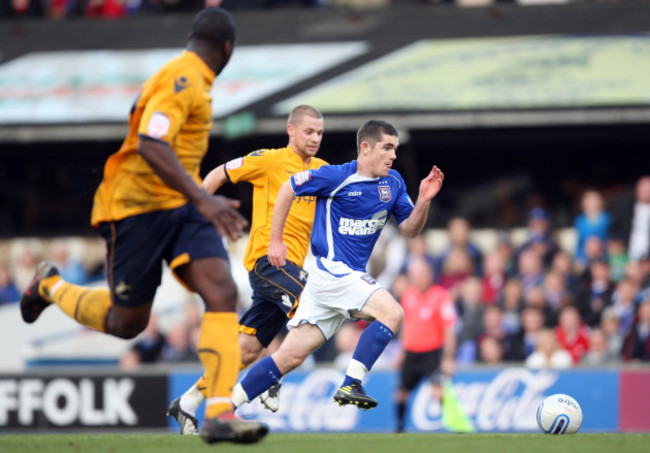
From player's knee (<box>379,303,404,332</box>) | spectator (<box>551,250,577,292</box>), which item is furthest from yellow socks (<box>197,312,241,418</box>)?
spectator (<box>551,250,577,292</box>)

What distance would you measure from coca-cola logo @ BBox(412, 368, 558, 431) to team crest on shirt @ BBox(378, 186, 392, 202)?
586 centimetres

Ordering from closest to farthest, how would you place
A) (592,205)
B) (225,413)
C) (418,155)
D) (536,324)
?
(225,413)
(536,324)
(592,205)
(418,155)

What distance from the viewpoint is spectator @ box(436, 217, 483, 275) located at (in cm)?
1529

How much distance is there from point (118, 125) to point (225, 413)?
11.3 m

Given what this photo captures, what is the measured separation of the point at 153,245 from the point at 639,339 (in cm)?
858

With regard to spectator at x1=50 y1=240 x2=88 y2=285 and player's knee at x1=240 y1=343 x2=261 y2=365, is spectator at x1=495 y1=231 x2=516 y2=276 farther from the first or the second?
player's knee at x1=240 y1=343 x2=261 y2=365

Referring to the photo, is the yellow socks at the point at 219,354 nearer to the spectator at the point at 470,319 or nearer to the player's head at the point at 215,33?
the player's head at the point at 215,33

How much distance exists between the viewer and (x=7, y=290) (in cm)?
1744

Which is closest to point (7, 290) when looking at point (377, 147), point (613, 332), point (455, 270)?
point (455, 270)

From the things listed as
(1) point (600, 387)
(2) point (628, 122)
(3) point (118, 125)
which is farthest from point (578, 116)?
(3) point (118, 125)

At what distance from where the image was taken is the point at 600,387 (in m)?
12.9

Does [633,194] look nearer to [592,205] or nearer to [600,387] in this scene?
[592,205]

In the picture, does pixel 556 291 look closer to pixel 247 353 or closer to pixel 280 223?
pixel 247 353

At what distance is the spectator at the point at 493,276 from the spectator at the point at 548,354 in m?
1.11
